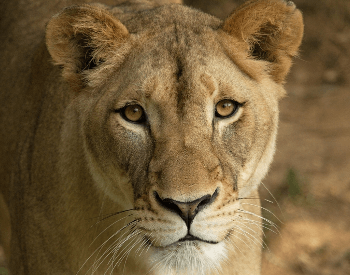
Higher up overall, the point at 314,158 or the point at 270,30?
the point at 270,30

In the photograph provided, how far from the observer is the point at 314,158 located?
218 inches

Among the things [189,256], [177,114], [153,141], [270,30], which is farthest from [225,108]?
[189,256]

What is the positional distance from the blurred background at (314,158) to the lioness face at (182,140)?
0.82 m

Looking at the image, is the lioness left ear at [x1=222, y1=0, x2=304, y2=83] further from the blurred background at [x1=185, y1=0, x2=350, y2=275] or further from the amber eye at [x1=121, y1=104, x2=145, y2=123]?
the blurred background at [x1=185, y1=0, x2=350, y2=275]

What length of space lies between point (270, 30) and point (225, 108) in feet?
1.69

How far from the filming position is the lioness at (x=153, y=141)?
2172 millimetres

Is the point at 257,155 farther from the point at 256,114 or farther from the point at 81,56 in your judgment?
the point at 81,56

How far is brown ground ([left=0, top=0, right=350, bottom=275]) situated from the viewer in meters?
4.45

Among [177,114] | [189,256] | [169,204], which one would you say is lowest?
[189,256]

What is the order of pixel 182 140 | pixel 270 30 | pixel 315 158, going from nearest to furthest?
pixel 182 140, pixel 270 30, pixel 315 158

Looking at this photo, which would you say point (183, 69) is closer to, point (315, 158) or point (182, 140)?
point (182, 140)

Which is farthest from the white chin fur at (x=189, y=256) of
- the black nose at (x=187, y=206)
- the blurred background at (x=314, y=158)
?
the blurred background at (x=314, y=158)

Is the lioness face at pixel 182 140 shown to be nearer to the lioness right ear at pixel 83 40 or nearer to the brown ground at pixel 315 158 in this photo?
the lioness right ear at pixel 83 40

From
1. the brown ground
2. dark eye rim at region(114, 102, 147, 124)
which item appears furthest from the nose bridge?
the brown ground
